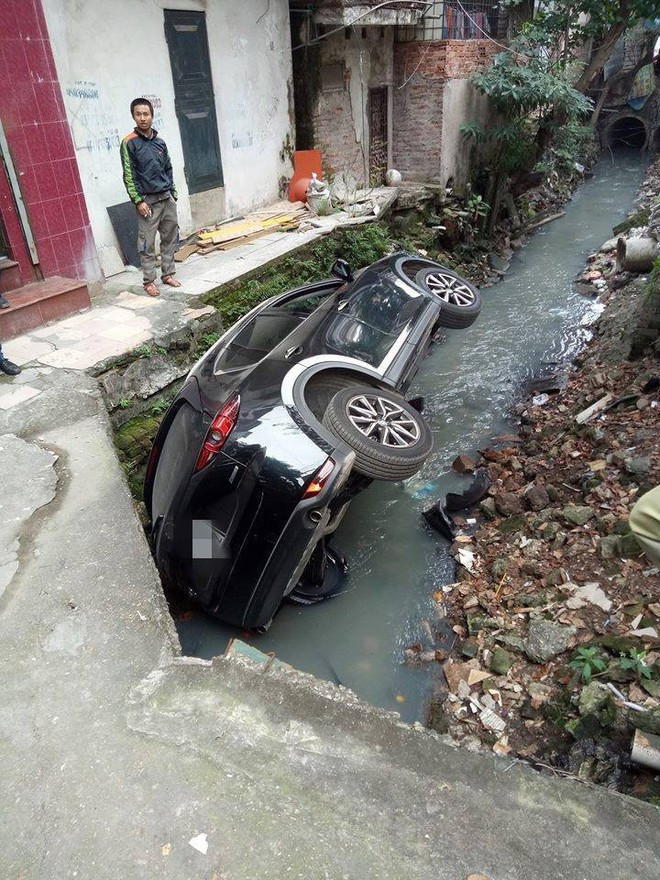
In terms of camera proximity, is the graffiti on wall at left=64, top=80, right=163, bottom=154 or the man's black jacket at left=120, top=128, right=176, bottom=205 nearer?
the man's black jacket at left=120, top=128, right=176, bottom=205

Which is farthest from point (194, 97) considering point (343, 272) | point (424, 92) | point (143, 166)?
point (424, 92)

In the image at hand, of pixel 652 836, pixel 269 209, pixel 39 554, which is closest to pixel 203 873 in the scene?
pixel 652 836

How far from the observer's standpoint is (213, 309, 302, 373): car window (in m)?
4.36

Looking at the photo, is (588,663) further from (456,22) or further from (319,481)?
(456,22)

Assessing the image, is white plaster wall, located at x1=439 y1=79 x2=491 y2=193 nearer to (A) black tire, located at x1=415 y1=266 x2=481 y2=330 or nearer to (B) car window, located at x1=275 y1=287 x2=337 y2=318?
(A) black tire, located at x1=415 y1=266 x2=481 y2=330

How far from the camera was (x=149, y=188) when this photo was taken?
21.5ft

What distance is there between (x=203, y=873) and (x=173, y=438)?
267 cm

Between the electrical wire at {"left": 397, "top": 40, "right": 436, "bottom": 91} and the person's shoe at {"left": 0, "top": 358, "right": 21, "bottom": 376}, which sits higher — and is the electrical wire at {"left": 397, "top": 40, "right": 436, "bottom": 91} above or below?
above

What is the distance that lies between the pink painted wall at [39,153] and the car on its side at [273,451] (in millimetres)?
3117

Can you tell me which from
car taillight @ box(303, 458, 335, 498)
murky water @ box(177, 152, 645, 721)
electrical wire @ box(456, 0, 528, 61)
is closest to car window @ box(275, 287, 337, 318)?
murky water @ box(177, 152, 645, 721)

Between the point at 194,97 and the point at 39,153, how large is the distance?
3.30 m

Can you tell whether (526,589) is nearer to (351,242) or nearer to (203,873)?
(203,873)

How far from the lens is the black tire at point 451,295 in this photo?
5824 mm

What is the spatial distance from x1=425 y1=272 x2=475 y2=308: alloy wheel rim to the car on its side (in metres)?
1.31
